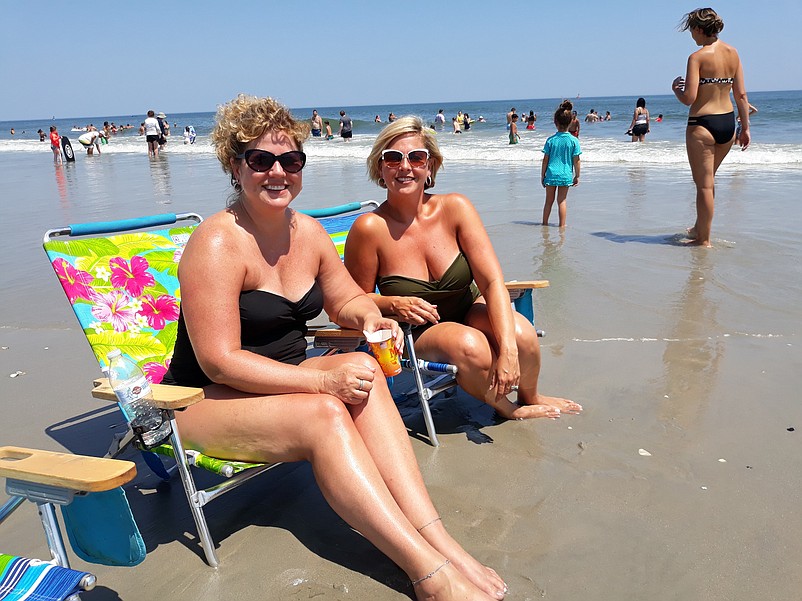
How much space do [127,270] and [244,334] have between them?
89cm

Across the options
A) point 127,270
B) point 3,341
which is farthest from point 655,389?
point 3,341

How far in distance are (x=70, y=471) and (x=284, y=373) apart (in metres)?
0.78

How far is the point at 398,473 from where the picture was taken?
81.3 inches

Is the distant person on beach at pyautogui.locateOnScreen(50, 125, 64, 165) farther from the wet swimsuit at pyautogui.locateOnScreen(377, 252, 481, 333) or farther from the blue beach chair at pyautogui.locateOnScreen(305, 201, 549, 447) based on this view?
the blue beach chair at pyautogui.locateOnScreen(305, 201, 549, 447)

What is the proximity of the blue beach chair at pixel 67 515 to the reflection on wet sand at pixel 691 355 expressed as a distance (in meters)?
2.30

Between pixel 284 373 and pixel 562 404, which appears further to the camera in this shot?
pixel 562 404

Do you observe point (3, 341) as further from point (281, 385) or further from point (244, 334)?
point (281, 385)

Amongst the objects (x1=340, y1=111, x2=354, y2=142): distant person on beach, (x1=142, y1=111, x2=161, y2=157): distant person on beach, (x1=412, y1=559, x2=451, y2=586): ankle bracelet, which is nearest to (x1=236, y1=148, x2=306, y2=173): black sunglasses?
(x1=412, y1=559, x2=451, y2=586): ankle bracelet

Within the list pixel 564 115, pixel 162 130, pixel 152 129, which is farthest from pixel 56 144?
pixel 564 115

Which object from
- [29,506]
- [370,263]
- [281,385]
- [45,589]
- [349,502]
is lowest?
[29,506]

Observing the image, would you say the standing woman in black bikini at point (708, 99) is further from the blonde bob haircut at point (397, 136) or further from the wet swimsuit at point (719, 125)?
the blonde bob haircut at point (397, 136)

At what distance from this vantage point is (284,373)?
2.18m

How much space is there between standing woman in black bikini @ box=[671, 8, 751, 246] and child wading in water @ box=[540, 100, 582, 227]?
159 cm

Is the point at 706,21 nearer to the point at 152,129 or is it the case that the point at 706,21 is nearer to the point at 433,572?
the point at 433,572
